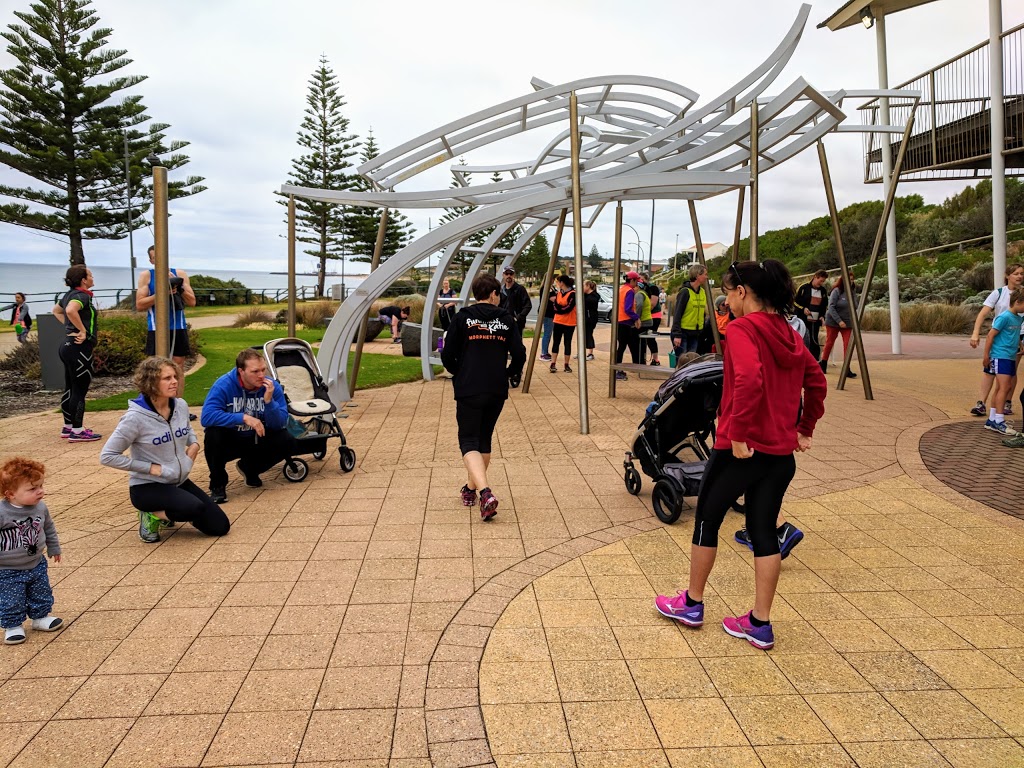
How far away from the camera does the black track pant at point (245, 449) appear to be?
5.91m

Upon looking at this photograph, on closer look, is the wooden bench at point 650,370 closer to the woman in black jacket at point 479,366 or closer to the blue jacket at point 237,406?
the woman in black jacket at point 479,366

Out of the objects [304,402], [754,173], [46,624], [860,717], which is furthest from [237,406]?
[754,173]

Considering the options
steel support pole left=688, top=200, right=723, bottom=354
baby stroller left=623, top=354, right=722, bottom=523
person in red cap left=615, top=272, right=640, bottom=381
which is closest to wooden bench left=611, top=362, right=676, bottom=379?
steel support pole left=688, top=200, right=723, bottom=354

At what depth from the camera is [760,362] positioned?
3357 millimetres

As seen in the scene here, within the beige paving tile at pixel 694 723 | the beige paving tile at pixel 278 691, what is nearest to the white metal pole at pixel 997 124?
the beige paving tile at pixel 694 723

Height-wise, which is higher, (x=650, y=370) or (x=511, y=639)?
(x=650, y=370)

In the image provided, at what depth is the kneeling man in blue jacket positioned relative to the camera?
5.86 meters

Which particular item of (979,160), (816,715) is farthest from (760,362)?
(979,160)

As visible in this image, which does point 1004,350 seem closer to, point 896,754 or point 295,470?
point 896,754

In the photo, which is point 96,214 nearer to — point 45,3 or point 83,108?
point 83,108

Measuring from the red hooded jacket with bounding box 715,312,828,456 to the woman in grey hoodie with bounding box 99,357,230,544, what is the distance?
3.35 metres

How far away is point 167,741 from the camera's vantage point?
2900 millimetres

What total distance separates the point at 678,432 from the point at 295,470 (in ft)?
10.3

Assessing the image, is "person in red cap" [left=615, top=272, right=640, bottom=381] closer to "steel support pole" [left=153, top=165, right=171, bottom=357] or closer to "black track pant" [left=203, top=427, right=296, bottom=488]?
"black track pant" [left=203, top=427, right=296, bottom=488]
